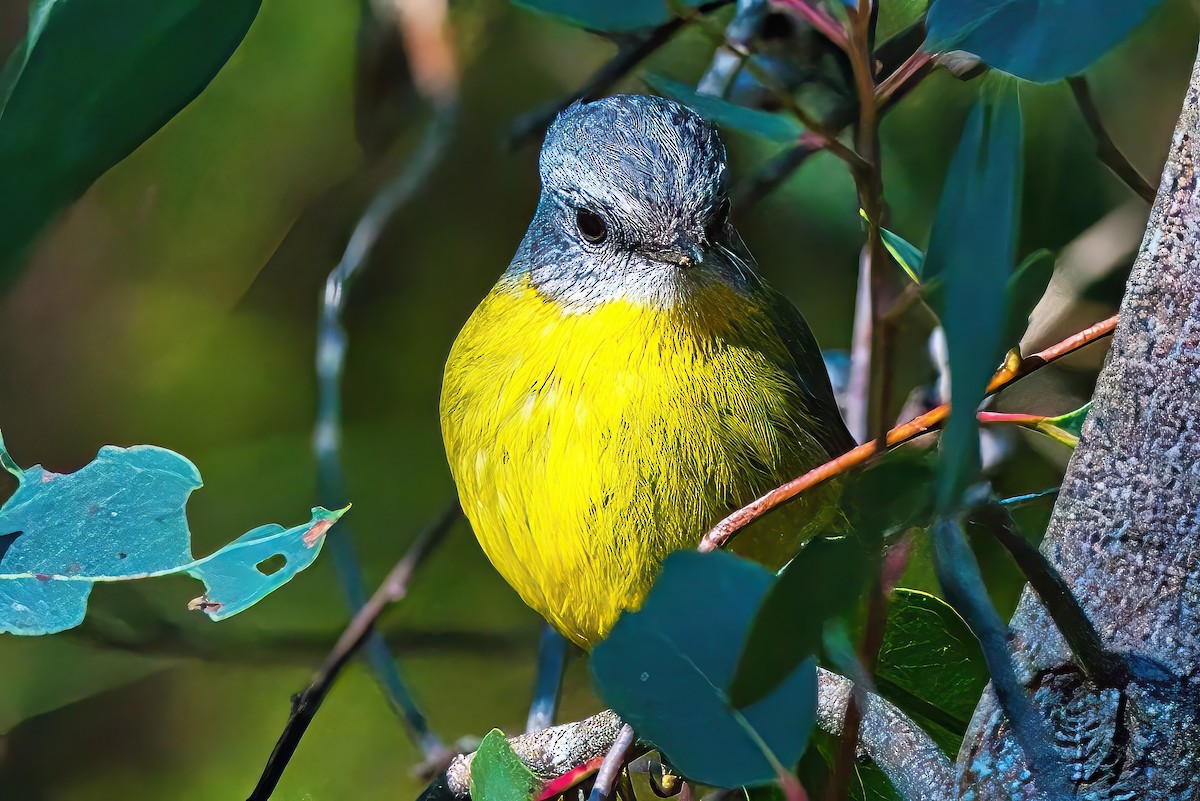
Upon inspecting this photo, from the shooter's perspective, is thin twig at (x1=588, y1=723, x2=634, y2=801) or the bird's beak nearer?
thin twig at (x1=588, y1=723, x2=634, y2=801)

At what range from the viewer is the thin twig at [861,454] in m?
0.56

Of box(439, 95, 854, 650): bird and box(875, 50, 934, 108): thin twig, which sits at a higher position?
box(875, 50, 934, 108): thin twig

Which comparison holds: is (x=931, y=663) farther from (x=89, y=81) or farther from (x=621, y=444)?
(x=89, y=81)

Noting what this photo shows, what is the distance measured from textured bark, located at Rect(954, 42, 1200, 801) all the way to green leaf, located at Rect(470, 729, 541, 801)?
27cm

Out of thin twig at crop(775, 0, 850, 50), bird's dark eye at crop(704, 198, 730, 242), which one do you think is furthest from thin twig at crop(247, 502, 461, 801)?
thin twig at crop(775, 0, 850, 50)

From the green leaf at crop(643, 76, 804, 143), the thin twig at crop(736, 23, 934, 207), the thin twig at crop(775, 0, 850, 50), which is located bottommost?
the thin twig at crop(736, 23, 934, 207)

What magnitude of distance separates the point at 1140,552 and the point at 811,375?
456 mm

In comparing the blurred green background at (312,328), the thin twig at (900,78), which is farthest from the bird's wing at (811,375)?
the thin twig at (900,78)

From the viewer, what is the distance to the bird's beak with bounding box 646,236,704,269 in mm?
802

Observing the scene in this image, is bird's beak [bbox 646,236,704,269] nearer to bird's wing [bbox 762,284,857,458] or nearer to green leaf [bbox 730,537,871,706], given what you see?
bird's wing [bbox 762,284,857,458]

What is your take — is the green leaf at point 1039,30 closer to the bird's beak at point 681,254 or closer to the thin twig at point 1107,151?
the bird's beak at point 681,254

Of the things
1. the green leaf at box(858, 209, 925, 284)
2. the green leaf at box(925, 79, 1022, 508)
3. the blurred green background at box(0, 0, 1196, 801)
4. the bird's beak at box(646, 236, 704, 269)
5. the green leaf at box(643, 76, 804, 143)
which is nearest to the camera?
the green leaf at box(925, 79, 1022, 508)

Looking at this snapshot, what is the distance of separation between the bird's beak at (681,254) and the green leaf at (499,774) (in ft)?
1.15

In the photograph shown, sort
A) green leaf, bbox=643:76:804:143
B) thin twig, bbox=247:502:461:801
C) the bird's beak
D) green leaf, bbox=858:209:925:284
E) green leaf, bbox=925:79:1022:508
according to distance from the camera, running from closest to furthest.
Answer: green leaf, bbox=925:79:1022:508 → green leaf, bbox=643:76:804:143 → green leaf, bbox=858:209:925:284 → the bird's beak → thin twig, bbox=247:502:461:801
